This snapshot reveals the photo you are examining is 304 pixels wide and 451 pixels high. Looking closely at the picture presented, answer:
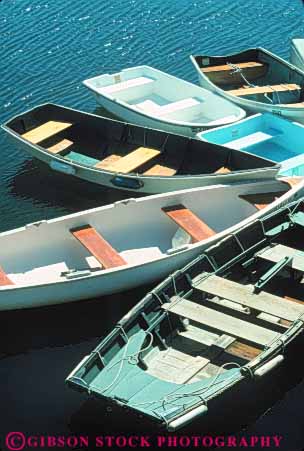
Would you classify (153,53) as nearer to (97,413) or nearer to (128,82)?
(128,82)

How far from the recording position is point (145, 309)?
14.1m

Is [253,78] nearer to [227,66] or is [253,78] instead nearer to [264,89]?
[227,66]

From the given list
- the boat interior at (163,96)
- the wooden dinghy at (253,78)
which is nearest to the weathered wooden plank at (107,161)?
the boat interior at (163,96)

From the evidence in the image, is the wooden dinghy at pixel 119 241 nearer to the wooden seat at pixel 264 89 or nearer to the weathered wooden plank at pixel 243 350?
the weathered wooden plank at pixel 243 350

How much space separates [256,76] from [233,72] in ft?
3.52

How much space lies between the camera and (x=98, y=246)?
1612 centimetres

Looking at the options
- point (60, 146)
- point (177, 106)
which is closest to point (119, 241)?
point (60, 146)

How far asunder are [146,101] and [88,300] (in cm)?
1029

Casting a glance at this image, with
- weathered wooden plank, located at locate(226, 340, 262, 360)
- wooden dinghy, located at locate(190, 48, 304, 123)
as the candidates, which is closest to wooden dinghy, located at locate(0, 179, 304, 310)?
weathered wooden plank, located at locate(226, 340, 262, 360)

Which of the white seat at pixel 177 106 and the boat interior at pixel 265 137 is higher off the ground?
the white seat at pixel 177 106

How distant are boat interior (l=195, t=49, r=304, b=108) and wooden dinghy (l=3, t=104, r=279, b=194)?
4489 millimetres

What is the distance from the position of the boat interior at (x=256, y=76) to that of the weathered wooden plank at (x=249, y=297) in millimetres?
10332

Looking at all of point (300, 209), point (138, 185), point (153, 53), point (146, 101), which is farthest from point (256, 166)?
point (153, 53)

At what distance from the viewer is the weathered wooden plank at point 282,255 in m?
15.2
